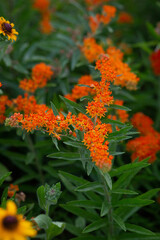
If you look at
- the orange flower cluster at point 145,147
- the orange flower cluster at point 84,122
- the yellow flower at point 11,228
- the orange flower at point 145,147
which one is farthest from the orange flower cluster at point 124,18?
the yellow flower at point 11,228

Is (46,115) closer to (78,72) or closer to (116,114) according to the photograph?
(116,114)

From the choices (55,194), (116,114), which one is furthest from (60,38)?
(55,194)

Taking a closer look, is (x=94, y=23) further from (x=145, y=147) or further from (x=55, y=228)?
(x=55, y=228)

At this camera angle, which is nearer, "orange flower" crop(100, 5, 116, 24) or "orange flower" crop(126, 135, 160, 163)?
"orange flower" crop(126, 135, 160, 163)

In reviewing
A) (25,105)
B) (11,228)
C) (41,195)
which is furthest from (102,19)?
A: (11,228)

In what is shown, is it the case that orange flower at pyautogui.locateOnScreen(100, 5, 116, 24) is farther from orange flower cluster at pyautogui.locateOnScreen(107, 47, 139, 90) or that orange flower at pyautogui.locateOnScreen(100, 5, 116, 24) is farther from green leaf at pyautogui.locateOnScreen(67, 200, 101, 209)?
green leaf at pyautogui.locateOnScreen(67, 200, 101, 209)

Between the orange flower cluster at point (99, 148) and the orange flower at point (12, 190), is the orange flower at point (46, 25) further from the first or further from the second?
the orange flower cluster at point (99, 148)

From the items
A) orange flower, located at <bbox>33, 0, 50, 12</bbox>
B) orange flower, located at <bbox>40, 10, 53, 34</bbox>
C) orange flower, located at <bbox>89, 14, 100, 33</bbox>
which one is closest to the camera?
orange flower, located at <bbox>89, 14, 100, 33</bbox>

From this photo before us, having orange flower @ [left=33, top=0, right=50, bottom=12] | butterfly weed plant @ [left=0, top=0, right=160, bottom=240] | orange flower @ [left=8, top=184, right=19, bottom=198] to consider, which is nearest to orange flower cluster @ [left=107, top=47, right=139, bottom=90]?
butterfly weed plant @ [left=0, top=0, right=160, bottom=240]
